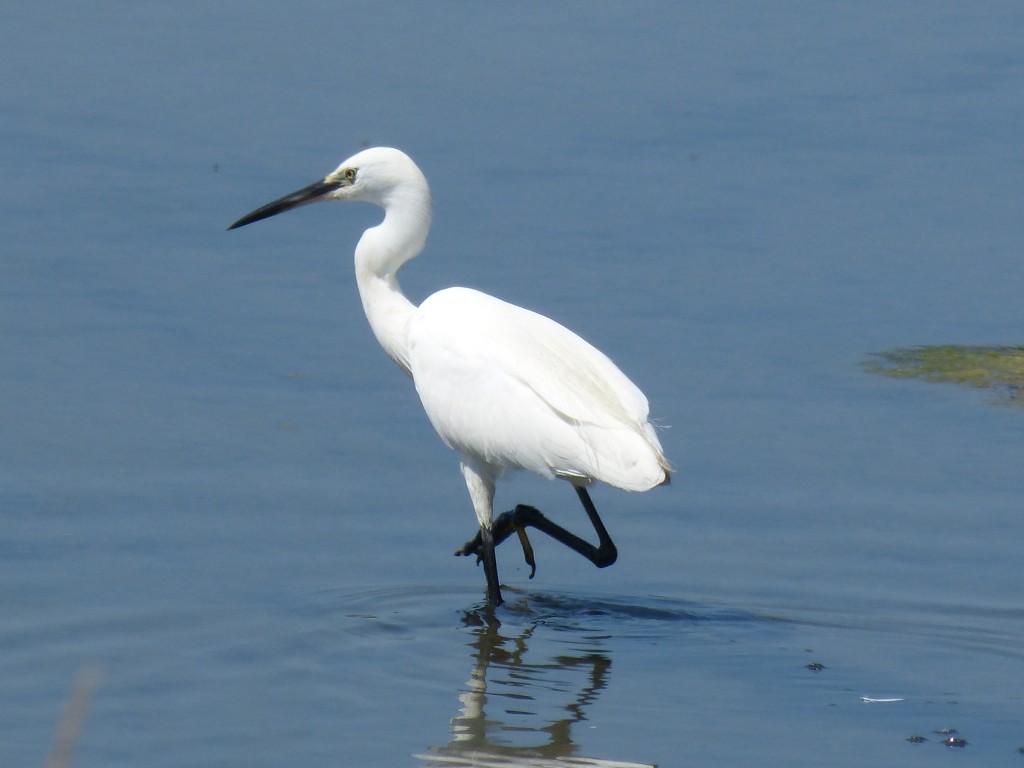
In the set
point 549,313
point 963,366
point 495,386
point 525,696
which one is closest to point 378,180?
point 495,386

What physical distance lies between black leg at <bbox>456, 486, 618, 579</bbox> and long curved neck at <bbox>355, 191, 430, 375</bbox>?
0.77 meters

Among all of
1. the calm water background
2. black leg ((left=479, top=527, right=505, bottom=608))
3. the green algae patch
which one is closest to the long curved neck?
the calm water background

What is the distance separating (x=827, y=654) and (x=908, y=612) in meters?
0.49

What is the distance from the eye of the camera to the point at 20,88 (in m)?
12.1

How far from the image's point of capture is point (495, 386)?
630 centimetres

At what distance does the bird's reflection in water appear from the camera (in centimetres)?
516

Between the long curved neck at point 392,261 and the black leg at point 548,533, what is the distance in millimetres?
774

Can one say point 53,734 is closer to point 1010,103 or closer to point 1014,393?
point 1014,393

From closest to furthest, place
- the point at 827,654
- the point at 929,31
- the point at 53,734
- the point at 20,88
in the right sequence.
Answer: the point at 53,734 < the point at 827,654 < the point at 20,88 < the point at 929,31

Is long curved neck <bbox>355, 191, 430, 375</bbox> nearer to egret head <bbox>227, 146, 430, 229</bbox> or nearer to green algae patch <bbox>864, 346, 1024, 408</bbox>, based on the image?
egret head <bbox>227, 146, 430, 229</bbox>

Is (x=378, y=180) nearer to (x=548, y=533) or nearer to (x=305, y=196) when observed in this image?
(x=305, y=196)

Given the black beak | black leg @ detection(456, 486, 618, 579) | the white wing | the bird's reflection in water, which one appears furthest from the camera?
the black beak

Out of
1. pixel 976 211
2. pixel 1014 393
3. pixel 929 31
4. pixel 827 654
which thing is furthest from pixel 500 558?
pixel 929 31

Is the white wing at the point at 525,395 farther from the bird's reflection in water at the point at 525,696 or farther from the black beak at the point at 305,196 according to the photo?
the black beak at the point at 305,196
